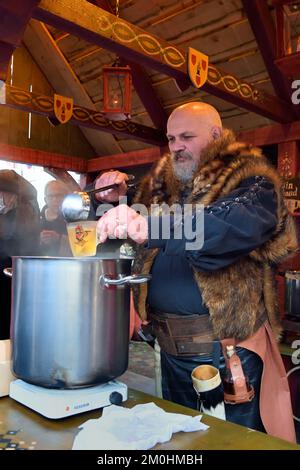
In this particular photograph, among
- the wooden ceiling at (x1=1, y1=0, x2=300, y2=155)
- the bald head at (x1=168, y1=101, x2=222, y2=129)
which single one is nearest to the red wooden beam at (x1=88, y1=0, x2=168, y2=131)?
the wooden ceiling at (x1=1, y1=0, x2=300, y2=155)

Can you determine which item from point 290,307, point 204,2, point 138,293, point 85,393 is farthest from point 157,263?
point 204,2

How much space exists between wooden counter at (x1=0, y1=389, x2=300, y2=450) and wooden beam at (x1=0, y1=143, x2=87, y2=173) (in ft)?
17.1

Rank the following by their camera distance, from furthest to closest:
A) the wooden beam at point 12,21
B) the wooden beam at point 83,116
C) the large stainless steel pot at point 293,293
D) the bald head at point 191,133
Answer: the wooden beam at point 83,116
the large stainless steel pot at point 293,293
the wooden beam at point 12,21
the bald head at point 191,133

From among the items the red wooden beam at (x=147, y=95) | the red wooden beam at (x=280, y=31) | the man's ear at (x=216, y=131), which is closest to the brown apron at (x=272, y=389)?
the man's ear at (x=216, y=131)

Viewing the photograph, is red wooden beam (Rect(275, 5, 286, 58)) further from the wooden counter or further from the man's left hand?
the wooden counter

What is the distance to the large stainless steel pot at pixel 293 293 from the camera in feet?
9.72

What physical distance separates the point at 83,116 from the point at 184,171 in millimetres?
3394

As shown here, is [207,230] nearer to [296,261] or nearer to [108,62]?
[296,261]

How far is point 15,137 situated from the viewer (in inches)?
234

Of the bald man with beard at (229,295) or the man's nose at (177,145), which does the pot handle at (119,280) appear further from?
the man's nose at (177,145)

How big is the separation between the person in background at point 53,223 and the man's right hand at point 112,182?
1.09 ft

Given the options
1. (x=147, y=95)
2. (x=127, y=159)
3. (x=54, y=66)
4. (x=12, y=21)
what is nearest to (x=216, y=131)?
(x=12, y=21)

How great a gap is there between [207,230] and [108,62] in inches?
189

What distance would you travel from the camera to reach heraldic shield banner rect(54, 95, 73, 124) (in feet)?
13.6
